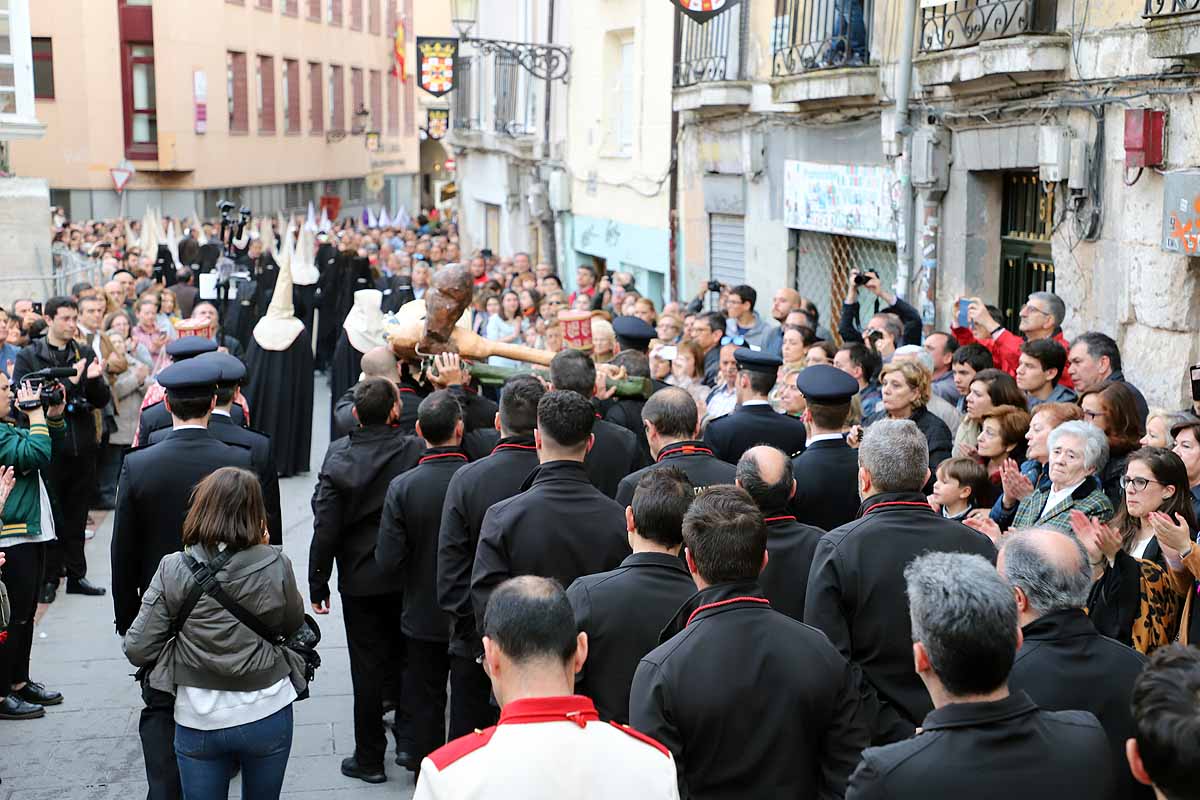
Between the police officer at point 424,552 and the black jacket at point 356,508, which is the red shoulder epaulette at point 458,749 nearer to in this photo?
the police officer at point 424,552

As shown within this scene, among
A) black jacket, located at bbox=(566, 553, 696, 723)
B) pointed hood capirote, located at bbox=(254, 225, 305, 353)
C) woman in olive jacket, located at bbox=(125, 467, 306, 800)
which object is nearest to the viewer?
black jacket, located at bbox=(566, 553, 696, 723)

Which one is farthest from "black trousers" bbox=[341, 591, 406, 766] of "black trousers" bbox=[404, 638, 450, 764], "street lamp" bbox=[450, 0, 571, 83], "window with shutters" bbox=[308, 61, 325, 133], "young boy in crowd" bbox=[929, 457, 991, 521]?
"window with shutters" bbox=[308, 61, 325, 133]

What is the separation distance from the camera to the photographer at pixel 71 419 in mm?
9070

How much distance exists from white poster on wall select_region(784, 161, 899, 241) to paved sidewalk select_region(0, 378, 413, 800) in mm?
5655

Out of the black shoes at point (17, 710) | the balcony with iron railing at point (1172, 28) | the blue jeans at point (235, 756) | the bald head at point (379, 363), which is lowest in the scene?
the black shoes at point (17, 710)

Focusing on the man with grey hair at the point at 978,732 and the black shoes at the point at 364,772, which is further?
the black shoes at the point at 364,772

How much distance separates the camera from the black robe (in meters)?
13.5

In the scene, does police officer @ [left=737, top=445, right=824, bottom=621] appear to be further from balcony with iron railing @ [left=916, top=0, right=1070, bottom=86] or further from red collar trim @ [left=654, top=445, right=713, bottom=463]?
balcony with iron railing @ [left=916, top=0, right=1070, bottom=86]

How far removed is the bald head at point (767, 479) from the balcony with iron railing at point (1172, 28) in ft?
12.7

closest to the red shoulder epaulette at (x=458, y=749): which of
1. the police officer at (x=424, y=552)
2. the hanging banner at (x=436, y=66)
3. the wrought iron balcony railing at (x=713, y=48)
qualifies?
the police officer at (x=424, y=552)

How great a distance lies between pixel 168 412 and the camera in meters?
7.54

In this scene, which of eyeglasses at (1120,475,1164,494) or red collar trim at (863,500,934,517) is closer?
red collar trim at (863,500,934,517)

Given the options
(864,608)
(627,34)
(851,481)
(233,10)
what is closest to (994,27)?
(851,481)

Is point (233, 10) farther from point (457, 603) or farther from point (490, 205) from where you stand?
point (457, 603)
